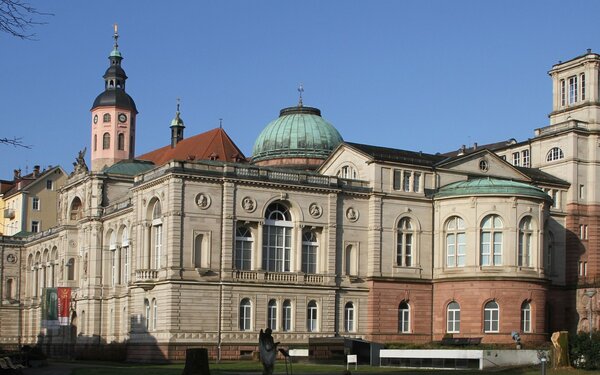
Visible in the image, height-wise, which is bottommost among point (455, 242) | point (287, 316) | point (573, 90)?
point (287, 316)

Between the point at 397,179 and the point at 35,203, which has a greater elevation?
the point at 35,203

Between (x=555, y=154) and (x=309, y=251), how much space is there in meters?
25.7

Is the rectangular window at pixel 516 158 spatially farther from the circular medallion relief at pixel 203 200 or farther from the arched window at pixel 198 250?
the arched window at pixel 198 250

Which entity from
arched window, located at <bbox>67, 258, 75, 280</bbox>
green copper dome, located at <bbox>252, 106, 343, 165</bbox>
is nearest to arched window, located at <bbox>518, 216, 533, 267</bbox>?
green copper dome, located at <bbox>252, 106, 343, 165</bbox>

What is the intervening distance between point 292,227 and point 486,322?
52.3 feet

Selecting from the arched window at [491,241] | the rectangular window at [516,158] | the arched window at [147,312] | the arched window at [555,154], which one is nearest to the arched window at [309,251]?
the arched window at [147,312]

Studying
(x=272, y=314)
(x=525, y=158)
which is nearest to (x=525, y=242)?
(x=525, y=158)

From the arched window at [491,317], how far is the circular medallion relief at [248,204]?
18791mm

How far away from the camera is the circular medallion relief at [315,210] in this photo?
78738 mm

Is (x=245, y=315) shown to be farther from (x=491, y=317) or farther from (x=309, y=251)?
(x=491, y=317)

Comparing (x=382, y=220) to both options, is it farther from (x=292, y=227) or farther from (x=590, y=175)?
(x=590, y=175)

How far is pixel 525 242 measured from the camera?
259ft

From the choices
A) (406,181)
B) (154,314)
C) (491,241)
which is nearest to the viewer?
(154,314)

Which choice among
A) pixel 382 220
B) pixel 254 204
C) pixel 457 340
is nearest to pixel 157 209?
pixel 254 204
